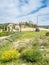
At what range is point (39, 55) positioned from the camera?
10883mm

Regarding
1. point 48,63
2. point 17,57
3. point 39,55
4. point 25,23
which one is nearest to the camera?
point 48,63

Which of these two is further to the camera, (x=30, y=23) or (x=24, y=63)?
(x=30, y=23)

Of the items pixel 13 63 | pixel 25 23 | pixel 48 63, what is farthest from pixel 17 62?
pixel 25 23

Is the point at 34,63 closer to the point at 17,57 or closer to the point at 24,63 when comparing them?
the point at 24,63

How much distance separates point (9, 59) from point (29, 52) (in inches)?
53.8

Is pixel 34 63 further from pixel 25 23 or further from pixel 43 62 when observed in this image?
pixel 25 23

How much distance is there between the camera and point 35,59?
10594 mm

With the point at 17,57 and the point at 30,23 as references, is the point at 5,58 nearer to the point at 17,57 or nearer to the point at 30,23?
the point at 17,57

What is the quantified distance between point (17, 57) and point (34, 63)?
1.73m

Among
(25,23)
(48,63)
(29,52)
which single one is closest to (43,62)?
(48,63)

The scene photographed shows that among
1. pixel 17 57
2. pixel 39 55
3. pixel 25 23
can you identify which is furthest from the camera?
pixel 25 23

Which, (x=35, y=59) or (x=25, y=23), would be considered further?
(x=25, y=23)

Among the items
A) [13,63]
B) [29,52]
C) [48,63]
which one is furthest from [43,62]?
[13,63]

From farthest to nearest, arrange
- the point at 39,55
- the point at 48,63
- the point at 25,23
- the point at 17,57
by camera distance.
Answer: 1. the point at 25,23
2. the point at 17,57
3. the point at 39,55
4. the point at 48,63
